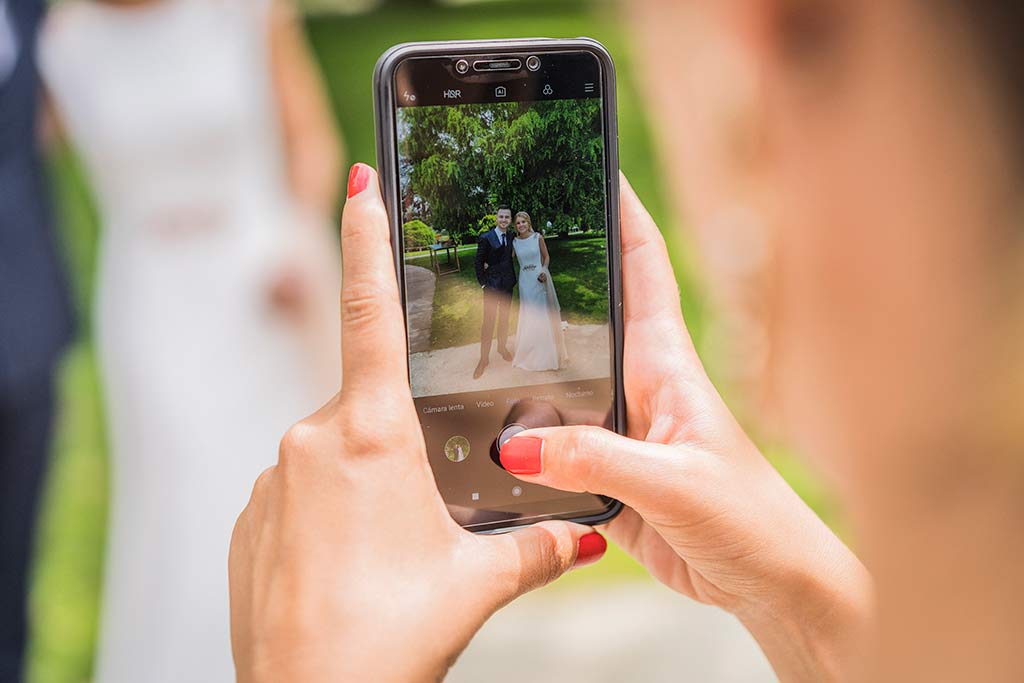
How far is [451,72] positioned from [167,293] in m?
0.95

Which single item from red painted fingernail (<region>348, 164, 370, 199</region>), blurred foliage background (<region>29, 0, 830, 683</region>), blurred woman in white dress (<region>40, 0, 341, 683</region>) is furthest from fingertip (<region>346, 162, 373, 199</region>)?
blurred foliage background (<region>29, 0, 830, 683</region>)

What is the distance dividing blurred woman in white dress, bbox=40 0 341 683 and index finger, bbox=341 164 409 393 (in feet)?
2.98

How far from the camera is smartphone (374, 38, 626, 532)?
2.18 ft

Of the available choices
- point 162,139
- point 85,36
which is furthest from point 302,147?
point 85,36

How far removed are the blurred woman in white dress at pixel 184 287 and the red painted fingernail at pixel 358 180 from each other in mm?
885

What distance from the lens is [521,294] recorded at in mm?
690

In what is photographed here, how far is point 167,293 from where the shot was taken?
145 centimetres

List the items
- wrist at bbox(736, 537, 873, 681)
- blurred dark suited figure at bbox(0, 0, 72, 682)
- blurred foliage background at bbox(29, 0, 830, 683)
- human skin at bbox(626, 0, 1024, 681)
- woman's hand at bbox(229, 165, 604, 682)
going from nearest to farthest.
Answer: human skin at bbox(626, 0, 1024, 681)
woman's hand at bbox(229, 165, 604, 682)
wrist at bbox(736, 537, 873, 681)
blurred dark suited figure at bbox(0, 0, 72, 682)
blurred foliage background at bbox(29, 0, 830, 683)

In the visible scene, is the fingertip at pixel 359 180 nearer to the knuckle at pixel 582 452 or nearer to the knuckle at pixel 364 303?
the knuckle at pixel 364 303

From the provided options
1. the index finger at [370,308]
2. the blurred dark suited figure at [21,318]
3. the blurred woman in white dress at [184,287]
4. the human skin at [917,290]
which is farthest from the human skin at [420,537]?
the blurred dark suited figure at [21,318]

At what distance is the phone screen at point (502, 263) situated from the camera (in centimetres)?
67

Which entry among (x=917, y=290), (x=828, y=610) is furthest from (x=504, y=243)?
(x=917, y=290)

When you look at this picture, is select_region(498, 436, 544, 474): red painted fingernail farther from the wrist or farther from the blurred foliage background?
the blurred foliage background

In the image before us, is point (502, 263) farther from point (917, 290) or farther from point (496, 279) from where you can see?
point (917, 290)
